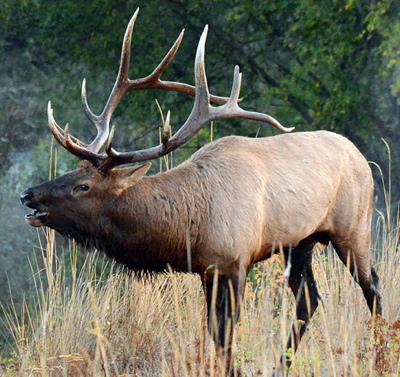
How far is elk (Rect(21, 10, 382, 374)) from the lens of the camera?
7.09 meters

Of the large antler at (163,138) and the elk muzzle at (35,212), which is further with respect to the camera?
the large antler at (163,138)

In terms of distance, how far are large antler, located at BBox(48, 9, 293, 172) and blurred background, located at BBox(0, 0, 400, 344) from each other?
772cm

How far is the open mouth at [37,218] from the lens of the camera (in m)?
6.97

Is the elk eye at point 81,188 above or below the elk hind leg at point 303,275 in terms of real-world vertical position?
above

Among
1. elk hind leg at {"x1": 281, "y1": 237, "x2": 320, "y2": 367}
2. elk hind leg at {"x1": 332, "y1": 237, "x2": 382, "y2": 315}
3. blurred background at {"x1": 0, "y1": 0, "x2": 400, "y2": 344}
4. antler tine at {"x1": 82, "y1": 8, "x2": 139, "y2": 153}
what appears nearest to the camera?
antler tine at {"x1": 82, "y1": 8, "x2": 139, "y2": 153}

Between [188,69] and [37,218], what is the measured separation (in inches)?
396

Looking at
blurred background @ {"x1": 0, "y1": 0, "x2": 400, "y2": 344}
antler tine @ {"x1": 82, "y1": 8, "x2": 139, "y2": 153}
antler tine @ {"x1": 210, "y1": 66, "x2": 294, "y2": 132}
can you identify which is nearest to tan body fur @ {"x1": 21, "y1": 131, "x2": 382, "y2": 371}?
antler tine @ {"x1": 210, "y1": 66, "x2": 294, "y2": 132}

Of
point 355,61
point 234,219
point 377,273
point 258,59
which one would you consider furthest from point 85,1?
point 234,219

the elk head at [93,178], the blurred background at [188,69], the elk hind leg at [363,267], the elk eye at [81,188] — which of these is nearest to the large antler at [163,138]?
the elk head at [93,178]

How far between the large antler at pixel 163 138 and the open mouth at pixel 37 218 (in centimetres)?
37

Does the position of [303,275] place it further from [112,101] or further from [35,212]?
[35,212]

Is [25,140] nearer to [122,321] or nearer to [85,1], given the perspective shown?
[85,1]

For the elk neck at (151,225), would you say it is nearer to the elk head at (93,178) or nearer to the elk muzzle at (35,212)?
the elk head at (93,178)

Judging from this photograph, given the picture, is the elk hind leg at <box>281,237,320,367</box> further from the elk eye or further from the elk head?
the elk eye
